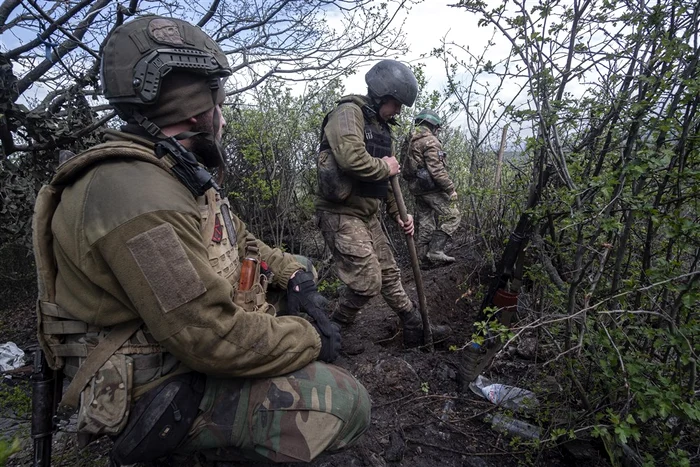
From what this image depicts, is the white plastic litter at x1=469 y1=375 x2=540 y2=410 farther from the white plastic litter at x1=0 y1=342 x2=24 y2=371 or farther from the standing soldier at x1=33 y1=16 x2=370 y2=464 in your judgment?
the white plastic litter at x1=0 y1=342 x2=24 y2=371

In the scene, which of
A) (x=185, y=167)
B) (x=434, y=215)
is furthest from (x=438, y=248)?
(x=185, y=167)

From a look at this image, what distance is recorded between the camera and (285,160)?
18.1 feet

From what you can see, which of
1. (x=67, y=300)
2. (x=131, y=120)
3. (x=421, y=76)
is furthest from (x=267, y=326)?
(x=421, y=76)

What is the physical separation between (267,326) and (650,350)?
5.84ft

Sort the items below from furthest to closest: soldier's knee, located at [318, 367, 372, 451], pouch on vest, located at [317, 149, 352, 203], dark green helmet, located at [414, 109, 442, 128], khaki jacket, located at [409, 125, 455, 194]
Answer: dark green helmet, located at [414, 109, 442, 128] < khaki jacket, located at [409, 125, 455, 194] < pouch on vest, located at [317, 149, 352, 203] < soldier's knee, located at [318, 367, 372, 451]

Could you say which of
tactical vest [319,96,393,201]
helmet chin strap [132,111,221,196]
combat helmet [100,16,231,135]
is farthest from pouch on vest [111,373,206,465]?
tactical vest [319,96,393,201]

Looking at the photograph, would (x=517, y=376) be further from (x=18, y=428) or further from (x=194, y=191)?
(x=18, y=428)

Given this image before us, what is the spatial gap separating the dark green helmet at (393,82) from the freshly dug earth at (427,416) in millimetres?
2078

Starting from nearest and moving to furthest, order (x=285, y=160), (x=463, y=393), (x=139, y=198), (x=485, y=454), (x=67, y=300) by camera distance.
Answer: (x=139, y=198) → (x=67, y=300) → (x=485, y=454) → (x=463, y=393) → (x=285, y=160)

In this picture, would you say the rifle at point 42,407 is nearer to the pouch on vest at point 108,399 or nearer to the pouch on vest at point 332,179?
the pouch on vest at point 108,399

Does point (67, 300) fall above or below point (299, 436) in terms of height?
above

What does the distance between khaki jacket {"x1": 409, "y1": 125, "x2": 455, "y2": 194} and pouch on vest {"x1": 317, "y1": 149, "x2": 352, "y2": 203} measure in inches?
109

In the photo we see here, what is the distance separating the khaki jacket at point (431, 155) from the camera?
576 cm

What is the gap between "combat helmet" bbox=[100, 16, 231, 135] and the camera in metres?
1.45
